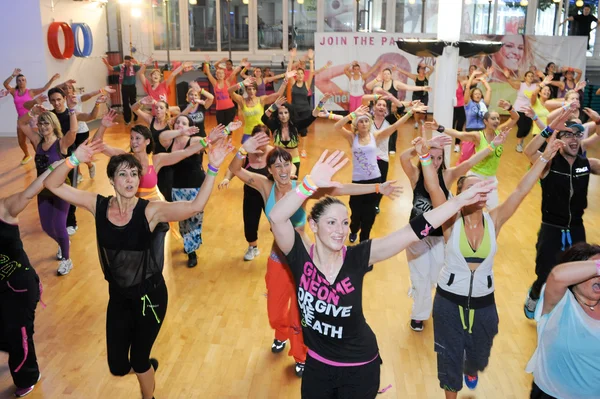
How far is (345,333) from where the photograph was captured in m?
2.67

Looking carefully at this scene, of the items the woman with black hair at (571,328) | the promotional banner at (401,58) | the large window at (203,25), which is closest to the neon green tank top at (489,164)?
the woman with black hair at (571,328)

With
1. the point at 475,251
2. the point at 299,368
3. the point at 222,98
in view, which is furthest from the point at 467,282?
the point at 222,98

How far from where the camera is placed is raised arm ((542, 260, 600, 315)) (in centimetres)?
241

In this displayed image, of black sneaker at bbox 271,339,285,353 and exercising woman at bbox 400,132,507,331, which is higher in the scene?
exercising woman at bbox 400,132,507,331

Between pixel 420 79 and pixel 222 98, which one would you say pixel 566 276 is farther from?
pixel 420 79

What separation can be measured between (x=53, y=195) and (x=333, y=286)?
146 inches

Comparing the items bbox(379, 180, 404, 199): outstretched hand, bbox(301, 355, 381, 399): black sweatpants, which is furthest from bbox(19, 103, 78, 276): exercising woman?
bbox(301, 355, 381, 399): black sweatpants

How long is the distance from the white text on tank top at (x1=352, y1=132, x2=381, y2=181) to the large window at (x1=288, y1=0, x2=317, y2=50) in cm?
1195

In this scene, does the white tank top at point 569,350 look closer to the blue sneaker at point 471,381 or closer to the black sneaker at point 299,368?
the blue sneaker at point 471,381

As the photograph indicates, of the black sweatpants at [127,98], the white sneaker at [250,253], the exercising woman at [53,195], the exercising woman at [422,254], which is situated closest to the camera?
the exercising woman at [422,254]

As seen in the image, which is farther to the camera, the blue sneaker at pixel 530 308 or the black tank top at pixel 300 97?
the black tank top at pixel 300 97

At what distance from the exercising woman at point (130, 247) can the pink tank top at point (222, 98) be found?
7.89 meters

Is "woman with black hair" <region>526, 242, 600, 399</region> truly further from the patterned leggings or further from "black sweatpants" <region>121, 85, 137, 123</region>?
"black sweatpants" <region>121, 85, 137, 123</region>

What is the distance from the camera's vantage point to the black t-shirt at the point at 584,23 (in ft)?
51.7
